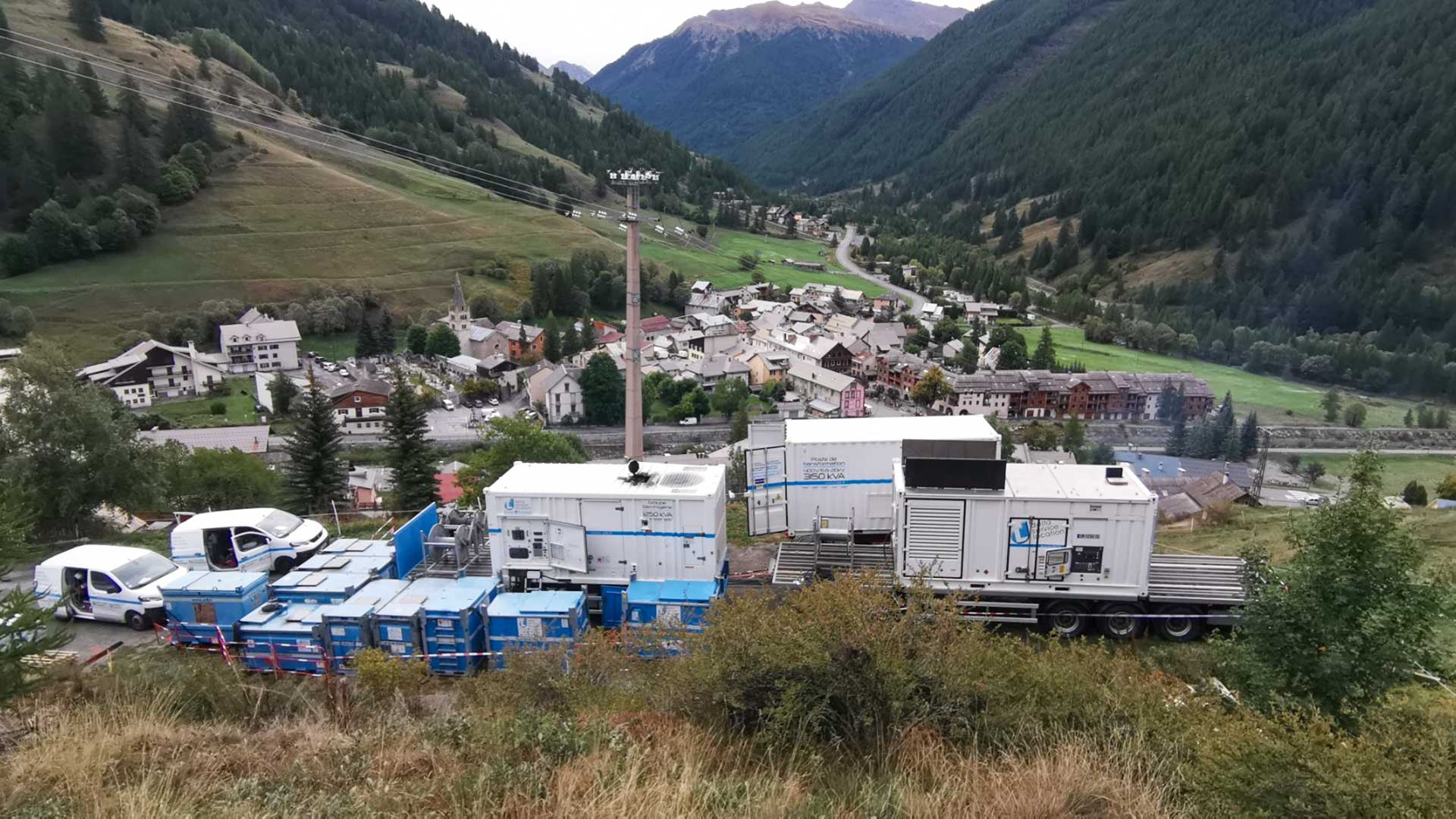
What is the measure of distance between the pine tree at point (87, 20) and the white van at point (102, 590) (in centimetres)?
12777

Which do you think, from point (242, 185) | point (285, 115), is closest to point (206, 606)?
point (242, 185)

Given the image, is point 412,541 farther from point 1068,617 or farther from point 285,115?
point 285,115

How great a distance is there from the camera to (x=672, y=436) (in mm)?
61531

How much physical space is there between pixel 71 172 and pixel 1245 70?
191 meters

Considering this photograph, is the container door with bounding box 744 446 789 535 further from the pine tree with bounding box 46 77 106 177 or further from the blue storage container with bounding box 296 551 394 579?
the pine tree with bounding box 46 77 106 177

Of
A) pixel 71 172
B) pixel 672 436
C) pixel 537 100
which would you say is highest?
pixel 537 100

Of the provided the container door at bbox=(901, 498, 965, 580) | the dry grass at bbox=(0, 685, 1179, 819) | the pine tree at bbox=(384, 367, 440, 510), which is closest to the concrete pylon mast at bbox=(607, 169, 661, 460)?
the pine tree at bbox=(384, 367, 440, 510)

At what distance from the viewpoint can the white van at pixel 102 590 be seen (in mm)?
14000

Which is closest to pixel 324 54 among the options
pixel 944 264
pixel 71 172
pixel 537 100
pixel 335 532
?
pixel 537 100

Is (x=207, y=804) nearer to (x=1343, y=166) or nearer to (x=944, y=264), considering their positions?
(x=944, y=264)

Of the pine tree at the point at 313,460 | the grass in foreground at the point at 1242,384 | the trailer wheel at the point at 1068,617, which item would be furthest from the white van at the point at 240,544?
the grass in foreground at the point at 1242,384

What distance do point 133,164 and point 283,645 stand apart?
100 metres

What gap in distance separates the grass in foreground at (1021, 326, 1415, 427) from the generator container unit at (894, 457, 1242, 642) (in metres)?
55.6

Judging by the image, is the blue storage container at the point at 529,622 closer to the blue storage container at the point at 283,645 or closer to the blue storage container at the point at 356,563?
the blue storage container at the point at 283,645
